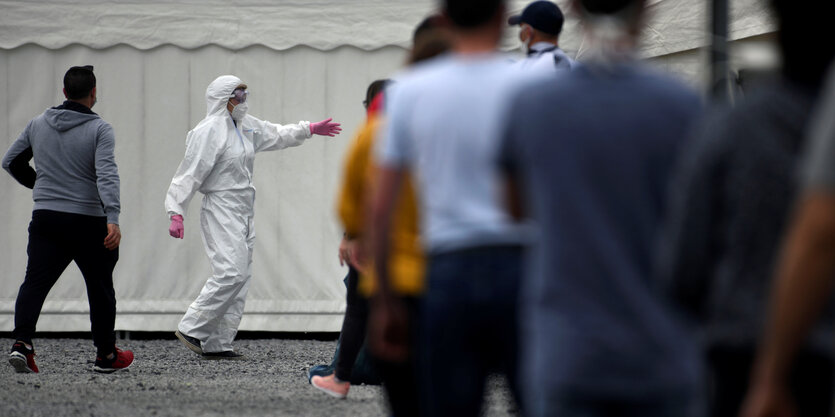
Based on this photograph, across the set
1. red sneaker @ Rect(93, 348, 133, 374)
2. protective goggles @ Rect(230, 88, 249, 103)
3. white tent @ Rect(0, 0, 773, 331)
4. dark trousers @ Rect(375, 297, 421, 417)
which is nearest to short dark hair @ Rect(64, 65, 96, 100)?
protective goggles @ Rect(230, 88, 249, 103)

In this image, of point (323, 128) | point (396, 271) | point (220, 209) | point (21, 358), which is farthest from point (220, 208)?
point (396, 271)

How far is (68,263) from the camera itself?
7.31 m

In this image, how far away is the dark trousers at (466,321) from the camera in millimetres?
2482

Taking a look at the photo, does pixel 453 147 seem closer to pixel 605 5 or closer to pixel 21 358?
pixel 605 5

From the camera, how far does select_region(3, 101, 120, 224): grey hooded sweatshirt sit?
7344 millimetres

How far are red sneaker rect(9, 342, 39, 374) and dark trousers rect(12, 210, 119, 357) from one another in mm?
52

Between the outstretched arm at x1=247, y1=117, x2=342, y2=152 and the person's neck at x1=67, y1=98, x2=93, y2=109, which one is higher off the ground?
the person's neck at x1=67, y1=98, x2=93, y2=109

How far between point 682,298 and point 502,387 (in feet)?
15.8

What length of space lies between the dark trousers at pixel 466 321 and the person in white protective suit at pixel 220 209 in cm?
579

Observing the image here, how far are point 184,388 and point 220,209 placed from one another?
180cm

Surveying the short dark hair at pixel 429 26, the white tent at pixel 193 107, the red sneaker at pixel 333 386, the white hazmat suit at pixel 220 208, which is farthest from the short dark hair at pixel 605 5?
the white tent at pixel 193 107

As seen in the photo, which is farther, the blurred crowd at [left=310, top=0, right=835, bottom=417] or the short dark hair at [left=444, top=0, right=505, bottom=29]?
the short dark hair at [left=444, top=0, right=505, bottom=29]

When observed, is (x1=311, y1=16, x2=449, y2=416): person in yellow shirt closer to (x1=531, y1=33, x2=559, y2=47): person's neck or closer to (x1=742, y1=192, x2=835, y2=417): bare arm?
(x1=742, y1=192, x2=835, y2=417): bare arm

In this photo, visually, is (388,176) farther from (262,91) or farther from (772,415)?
(262,91)
